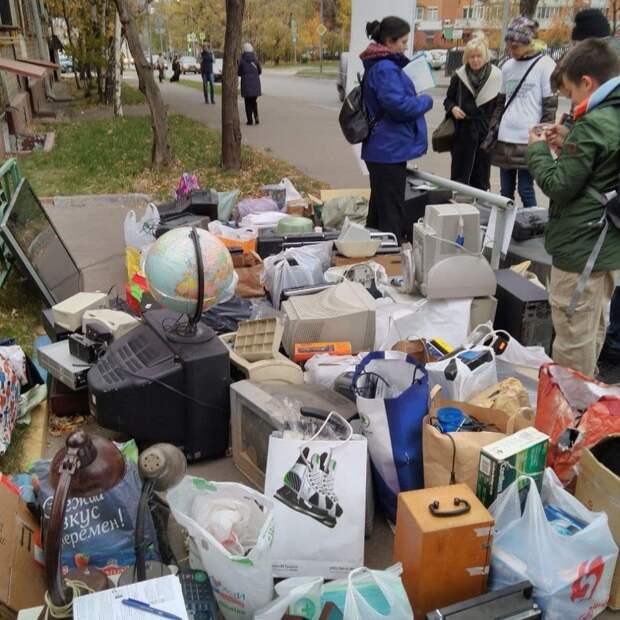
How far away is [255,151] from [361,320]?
8827 mm

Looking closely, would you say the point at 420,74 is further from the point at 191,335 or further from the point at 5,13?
the point at 5,13

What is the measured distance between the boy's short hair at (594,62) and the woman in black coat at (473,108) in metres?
3.52

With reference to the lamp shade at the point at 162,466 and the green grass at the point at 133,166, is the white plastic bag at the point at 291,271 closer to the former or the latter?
the lamp shade at the point at 162,466

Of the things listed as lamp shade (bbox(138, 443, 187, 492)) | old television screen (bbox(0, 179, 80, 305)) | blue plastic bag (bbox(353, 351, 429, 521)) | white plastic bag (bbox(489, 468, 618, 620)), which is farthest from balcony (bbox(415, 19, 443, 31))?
lamp shade (bbox(138, 443, 187, 492))

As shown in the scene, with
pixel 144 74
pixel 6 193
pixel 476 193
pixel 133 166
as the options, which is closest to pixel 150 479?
pixel 476 193

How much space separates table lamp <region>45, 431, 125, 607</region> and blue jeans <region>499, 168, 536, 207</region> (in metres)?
5.49

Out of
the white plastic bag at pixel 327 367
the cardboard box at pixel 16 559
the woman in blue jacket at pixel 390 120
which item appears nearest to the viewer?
the cardboard box at pixel 16 559

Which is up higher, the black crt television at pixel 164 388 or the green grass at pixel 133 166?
the black crt television at pixel 164 388

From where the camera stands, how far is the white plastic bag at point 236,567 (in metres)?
2.11

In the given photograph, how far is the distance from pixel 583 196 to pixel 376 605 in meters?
2.13

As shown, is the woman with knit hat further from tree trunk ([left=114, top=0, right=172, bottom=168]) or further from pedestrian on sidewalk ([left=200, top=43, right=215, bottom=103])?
pedestrian on sidewalk ([left=200, top=43, right=215, bottom=103])

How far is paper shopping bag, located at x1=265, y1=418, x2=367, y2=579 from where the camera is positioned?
2551 mm

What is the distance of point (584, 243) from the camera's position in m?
3.20

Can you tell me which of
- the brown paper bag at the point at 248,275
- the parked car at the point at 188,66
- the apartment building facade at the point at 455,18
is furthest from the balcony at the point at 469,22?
the brown paper bag at the point at 248,275
